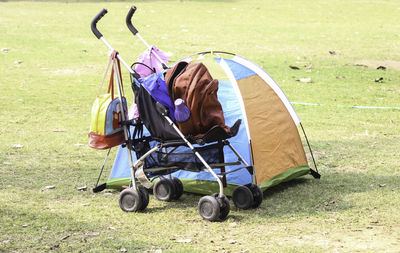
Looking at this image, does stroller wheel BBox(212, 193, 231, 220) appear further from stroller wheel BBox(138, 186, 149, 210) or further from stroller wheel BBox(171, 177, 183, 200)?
stroller wheel BBox(171, 177, 183, 200)

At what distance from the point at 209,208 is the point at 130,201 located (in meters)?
0.77

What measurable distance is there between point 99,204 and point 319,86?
7998mm

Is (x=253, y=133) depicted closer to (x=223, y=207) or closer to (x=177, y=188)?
(x=177, y=188)

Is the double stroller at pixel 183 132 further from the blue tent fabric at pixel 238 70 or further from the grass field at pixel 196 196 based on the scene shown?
the blue tent fabric at pixel 238 70

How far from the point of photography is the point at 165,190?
20.3 feet

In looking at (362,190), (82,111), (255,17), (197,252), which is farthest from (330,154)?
(255,17)

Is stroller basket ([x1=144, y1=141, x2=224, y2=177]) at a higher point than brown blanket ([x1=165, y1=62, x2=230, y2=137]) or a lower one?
lower

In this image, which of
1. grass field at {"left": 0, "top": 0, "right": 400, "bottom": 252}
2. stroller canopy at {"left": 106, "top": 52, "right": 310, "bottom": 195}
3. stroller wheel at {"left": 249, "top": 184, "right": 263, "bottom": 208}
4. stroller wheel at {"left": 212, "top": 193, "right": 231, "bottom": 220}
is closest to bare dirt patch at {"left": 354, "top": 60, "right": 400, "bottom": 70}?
grass field at {"left": 0, "top": 0, "right": 400, "bottom": 252}

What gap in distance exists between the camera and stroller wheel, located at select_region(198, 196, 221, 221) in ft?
17.7

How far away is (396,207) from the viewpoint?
5.72 m

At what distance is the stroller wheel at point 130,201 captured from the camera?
5.70m

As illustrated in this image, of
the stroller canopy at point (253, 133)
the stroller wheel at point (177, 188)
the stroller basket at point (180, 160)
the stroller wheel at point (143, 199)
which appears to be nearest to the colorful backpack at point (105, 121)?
the stroller basket at point (180, 160)

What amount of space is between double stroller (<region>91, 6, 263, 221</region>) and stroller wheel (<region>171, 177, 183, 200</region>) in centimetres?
30

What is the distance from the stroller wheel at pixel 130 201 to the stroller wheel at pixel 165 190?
50 centimetres
